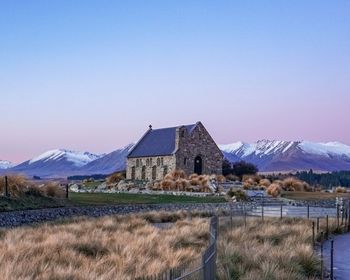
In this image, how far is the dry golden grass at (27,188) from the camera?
26638 millimetres

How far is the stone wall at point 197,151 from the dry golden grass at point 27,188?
26.7 metres

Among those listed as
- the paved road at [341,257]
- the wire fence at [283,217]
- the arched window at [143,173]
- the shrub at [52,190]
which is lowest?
the paved road at [341,257]

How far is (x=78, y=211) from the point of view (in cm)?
2630

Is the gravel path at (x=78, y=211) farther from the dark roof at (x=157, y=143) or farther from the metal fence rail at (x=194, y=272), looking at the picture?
the dark roof at (x=157, y=143)

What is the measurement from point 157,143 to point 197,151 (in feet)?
19.2

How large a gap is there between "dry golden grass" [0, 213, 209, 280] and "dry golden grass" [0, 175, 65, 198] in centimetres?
827

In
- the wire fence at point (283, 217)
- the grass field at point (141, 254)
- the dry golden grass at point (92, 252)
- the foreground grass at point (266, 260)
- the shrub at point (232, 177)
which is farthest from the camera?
the shrub at point (232, 177)

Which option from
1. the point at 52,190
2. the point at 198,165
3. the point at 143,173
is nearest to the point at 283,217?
the point at 52,190

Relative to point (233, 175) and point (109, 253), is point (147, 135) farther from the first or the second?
point (109, 253)

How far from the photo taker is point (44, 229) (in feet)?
61.3

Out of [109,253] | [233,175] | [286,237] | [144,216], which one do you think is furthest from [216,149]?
[109,253]

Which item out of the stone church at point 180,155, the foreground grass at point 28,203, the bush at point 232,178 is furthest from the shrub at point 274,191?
the foreground grass at point 28,203

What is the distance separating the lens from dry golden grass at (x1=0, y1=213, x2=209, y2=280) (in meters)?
10.3

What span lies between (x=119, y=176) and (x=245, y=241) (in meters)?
46.6
